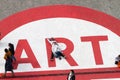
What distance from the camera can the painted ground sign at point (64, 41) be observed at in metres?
22.2

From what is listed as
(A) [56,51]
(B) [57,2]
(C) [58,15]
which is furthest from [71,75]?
(B) [57,2]

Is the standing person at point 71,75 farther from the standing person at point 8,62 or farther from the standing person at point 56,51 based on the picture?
the standing person at point 8,62

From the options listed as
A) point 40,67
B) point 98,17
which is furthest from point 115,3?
point 40,67

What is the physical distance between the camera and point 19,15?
23.9 meters

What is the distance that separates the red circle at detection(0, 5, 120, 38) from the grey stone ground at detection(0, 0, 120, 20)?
0.28 m

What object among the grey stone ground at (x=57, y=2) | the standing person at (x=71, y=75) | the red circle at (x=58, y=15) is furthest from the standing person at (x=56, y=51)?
the grey stone ground at (x=57, y=2)

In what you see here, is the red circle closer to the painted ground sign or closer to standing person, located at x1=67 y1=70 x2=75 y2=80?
the painted ground sign

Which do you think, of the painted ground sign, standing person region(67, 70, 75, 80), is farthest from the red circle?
standing person region(67, 70, 75, 80)

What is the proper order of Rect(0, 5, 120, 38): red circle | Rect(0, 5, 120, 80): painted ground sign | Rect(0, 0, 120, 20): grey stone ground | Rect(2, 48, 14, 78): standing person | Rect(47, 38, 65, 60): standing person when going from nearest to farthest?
Rect(2, 48, 14, 78): standing person < Rect(0, 5, 120, 80): painted ground sign < Rect(47, 38, 65, 60): standing person < Rect(0, 5, 120, 38): red circle < Rect(0, 0, 120, 20): grey stone ground

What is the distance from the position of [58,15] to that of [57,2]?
3.00 ft

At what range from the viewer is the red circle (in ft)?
76.9

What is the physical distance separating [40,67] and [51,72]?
60 cm

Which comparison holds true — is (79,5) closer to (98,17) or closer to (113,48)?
(98,17)

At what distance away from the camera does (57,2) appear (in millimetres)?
24422
